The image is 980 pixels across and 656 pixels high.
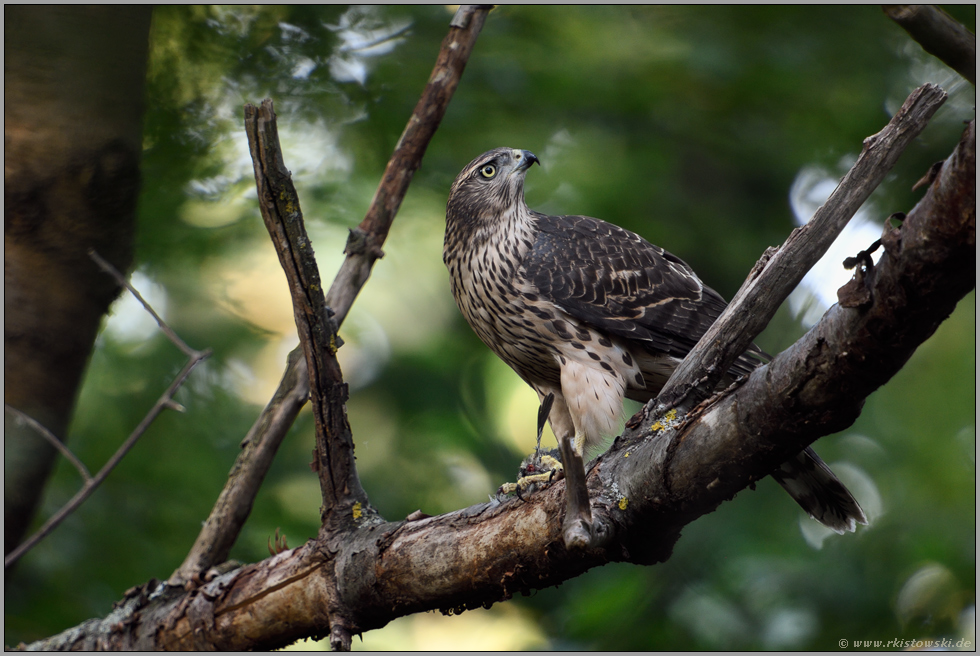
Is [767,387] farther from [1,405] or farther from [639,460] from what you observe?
[1,405]

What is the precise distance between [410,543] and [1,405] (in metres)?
2.50

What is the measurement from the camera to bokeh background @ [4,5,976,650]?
153 inches

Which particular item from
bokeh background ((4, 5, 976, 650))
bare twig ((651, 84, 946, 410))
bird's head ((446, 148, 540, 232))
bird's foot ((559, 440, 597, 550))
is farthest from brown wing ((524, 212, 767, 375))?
bird's foot ((559, 440, 597, 550))

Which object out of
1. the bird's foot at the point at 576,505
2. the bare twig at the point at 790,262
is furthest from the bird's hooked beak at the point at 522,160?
the bird's foot at the point at 576,505

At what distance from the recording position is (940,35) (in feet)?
4.29

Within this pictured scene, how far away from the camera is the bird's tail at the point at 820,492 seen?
288 cm

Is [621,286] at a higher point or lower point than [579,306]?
higher

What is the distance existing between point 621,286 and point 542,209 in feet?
5.56

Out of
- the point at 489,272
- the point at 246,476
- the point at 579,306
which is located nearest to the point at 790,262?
the point at 579,306

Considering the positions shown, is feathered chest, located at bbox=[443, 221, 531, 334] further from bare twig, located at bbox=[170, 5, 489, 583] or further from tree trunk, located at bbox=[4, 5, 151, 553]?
tree trunk, located at bbox=[4, 5, 151, 553]

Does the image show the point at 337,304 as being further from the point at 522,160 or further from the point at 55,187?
the point at 55,187

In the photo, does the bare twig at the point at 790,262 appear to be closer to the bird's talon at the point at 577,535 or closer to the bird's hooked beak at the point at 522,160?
the bird's talon at the point at 577,535

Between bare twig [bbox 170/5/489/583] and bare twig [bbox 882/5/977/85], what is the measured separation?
2254 millimetres

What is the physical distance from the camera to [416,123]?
3.28 meters
